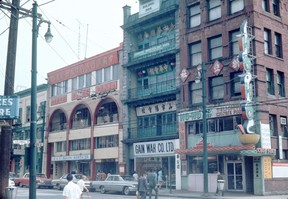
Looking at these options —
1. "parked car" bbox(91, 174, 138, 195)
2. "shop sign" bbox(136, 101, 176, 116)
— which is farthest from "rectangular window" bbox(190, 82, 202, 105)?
"parked car" bbox(91, 174, 138, 195)

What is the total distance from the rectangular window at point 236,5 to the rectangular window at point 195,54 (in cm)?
404

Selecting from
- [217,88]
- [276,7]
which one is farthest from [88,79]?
[276,7]

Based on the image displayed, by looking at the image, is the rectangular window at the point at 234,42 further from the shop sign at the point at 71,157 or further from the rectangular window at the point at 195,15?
the shop sign at the point at 71,157

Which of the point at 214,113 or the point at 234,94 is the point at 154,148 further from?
the point at 234,94

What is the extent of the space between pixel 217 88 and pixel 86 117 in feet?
67.0

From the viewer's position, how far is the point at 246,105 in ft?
101

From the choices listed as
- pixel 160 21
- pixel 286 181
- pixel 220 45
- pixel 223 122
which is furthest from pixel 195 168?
pixel 160 21

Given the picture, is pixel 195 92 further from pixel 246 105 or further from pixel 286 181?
pixel 286 181

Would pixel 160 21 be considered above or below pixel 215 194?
above

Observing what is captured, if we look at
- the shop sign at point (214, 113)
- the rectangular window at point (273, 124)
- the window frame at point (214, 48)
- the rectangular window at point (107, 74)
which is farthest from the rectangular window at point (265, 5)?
the rectangular window at point (107, 74)

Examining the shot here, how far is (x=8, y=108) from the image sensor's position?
14.4m

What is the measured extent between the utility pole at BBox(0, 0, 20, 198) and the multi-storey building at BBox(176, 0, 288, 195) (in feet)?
55.6

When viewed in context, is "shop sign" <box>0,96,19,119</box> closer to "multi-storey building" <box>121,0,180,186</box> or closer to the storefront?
the storefront

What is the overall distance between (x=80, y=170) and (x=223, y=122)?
21.8 m
